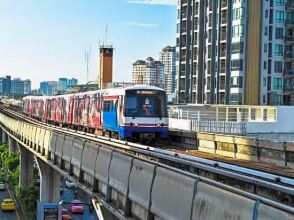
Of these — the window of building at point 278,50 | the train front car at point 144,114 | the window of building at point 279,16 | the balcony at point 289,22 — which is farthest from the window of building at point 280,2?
the train front car at point 144,114

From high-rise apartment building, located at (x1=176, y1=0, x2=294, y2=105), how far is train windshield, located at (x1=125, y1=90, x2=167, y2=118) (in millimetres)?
39690

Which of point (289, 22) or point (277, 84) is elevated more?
point (289, 22)

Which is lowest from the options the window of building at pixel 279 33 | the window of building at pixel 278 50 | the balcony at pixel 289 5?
the window of building at pixel 278 50

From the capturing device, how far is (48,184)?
1387 inches

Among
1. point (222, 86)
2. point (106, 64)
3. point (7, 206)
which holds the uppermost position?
point (106, 64)

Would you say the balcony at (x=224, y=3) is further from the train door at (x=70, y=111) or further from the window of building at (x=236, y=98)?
the train door at (x=70, y=111)

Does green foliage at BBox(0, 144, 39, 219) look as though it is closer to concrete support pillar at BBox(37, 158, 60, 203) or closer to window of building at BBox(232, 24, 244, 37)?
concrete support pillar at BBox(37, 158, 60, 203)

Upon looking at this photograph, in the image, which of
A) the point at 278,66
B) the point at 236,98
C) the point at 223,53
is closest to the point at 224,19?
the point at 223,53

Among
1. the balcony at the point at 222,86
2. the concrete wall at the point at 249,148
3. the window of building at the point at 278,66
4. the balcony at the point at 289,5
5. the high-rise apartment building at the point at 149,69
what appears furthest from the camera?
the high-rise apartment building at the point at 149,69

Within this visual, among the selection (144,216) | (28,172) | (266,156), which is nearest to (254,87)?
(28,172)

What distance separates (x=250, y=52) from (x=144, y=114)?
4194 centimetres

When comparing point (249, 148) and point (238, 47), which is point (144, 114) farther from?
point (238, 47)

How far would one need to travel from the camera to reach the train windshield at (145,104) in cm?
2653

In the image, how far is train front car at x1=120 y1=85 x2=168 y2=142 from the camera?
1036 inches
